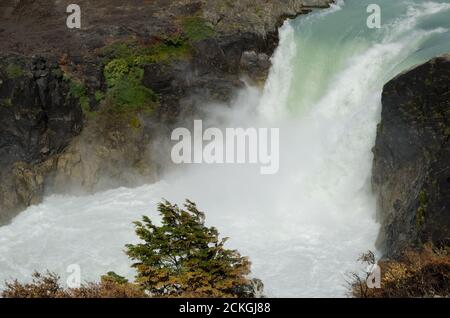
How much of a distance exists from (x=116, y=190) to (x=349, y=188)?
1238 centimetres

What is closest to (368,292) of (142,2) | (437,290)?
(437,290)

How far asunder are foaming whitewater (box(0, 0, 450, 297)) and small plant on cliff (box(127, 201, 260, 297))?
14.2ft

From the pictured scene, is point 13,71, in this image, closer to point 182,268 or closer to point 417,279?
point 182,268

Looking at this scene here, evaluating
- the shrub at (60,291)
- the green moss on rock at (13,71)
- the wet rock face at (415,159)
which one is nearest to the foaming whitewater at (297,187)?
the wet rock face at (415,159)

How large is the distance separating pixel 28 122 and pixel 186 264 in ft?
51.6

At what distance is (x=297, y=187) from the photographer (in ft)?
83.9

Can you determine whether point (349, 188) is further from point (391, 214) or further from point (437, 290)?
point (437, 290)

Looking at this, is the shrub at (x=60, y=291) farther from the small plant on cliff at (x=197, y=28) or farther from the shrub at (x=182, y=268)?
the small plant on cliff at (x=197, y=28)

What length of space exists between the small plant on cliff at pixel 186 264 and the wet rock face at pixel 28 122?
44.8 ft

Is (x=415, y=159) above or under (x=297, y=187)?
above

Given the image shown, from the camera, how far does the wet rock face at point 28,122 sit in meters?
26.5

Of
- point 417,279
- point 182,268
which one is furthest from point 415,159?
point 182,268

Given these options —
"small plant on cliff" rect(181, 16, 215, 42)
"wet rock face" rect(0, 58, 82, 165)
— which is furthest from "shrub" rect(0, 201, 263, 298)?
"small plant on cliff" rect(181, 16, 215, 42)

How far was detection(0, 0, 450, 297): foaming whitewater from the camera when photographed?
21562 millimetres
